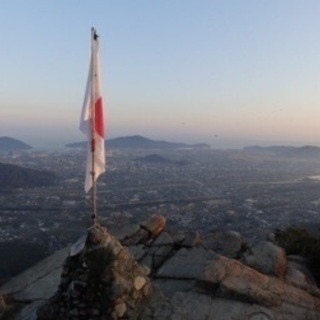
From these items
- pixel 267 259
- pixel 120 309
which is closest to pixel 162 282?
pixel 267 259

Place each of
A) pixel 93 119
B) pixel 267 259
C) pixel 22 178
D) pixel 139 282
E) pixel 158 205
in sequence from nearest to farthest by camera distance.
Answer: pixel 93 119, pixel 139 282, pixel 267 259, pixel 158 205, pixel 22 178

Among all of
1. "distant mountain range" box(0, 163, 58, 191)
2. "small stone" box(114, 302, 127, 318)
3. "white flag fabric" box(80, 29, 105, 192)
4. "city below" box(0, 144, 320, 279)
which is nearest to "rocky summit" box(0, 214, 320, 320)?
"small stone" box(114, 302, 127, 318)

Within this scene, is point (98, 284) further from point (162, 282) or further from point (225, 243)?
point (225, 243)

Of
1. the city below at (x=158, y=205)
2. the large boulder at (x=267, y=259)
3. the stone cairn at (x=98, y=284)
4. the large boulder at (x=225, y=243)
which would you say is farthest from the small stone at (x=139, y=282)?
the city below at (x=158, y=205)

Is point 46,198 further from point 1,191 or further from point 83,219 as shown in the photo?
point 83,219

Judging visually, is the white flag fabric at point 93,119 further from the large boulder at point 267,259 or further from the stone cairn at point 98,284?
the large boulder at point 267,259

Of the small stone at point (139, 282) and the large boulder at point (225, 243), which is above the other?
the small stone at point (139, 282)
